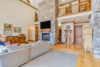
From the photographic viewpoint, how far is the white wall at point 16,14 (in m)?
5.23

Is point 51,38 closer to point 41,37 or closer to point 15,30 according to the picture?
point 41,37

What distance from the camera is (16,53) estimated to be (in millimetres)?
1946

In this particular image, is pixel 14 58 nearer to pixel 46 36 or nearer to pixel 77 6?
pixel 46 36

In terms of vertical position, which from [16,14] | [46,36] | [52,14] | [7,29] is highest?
[16,14]

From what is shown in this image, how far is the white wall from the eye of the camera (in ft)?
17.2

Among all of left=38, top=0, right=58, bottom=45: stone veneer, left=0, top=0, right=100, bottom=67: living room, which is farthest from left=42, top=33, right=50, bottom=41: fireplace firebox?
left=38, top=0, right=58, bottom=45: stone veneer

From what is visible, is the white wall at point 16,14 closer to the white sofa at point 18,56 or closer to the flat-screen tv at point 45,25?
the flat-screen tv at point 45,25

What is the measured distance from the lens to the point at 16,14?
246 inches

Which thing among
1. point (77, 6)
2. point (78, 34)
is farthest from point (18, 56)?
point (77, 6)

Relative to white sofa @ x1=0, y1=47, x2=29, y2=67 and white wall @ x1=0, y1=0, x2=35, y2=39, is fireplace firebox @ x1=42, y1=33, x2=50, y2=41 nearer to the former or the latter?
white wall @ x1=0, y1=0, x2=35, y2=39

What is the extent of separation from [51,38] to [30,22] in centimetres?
401

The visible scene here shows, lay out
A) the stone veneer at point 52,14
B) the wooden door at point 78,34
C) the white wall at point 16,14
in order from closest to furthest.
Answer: the white wall at point 16,14
the stone veneer at point 52,14
the wooden door at point 78,34

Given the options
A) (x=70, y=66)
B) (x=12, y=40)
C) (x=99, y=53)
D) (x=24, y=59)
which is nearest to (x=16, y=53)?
(x=24, y=59)

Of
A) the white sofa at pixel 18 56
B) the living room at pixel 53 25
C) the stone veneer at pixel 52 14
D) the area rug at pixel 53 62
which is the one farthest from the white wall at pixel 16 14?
the area rug at pixel 53 62
